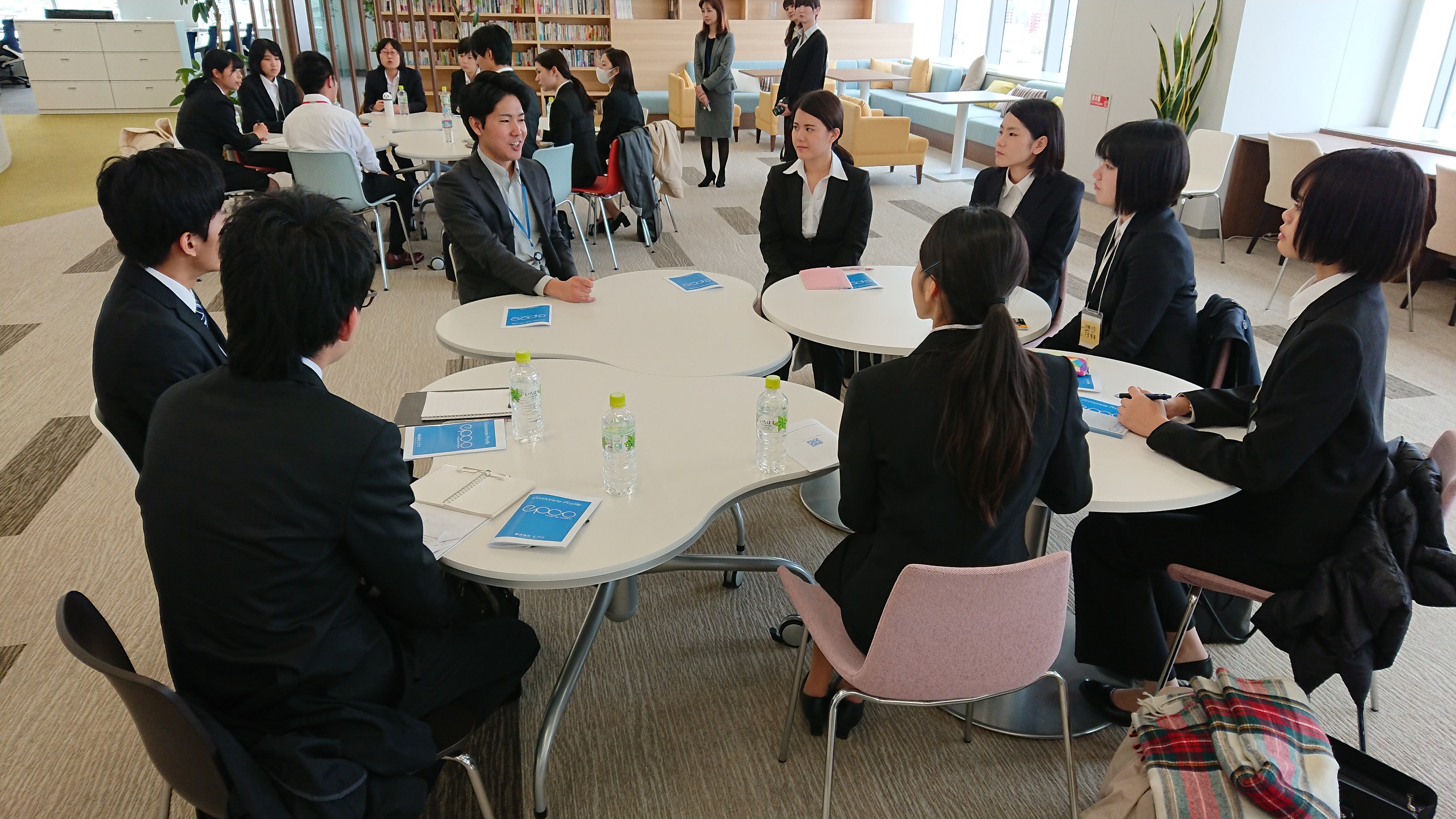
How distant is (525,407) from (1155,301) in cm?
177

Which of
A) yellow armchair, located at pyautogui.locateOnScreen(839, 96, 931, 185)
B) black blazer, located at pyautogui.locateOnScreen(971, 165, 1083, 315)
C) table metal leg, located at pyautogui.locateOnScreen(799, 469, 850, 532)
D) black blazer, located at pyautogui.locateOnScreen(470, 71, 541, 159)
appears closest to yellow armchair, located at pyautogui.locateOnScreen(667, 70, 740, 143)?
yellow armchair, located at pyautogui.locateOnScreen(839, 96, 931, 185)

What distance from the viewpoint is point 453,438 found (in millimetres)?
2023

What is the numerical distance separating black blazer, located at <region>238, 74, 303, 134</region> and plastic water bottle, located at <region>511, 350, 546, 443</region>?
5154mm

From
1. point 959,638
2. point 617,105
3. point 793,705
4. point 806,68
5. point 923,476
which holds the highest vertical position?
point 806,68

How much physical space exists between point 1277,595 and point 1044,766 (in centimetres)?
65

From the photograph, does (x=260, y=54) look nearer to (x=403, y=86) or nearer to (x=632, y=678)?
(x=403, y=86)

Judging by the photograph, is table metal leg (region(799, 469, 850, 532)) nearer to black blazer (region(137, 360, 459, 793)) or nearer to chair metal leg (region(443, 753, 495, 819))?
chair metal leg (region(443, 753, 495, 819))

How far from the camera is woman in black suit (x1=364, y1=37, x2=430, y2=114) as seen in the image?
7.33m

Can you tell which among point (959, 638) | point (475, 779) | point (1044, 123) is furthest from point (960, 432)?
point (1044, 123)

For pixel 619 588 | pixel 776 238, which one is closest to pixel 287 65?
pixel 776 238

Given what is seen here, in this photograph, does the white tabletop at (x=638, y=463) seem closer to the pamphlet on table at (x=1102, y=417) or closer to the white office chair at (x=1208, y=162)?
the pamphlet on table at (x=1102, y=417)

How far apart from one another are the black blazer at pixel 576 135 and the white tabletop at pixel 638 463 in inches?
140

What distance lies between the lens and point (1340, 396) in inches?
67.3

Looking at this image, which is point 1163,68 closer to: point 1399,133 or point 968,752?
point 1399,133
